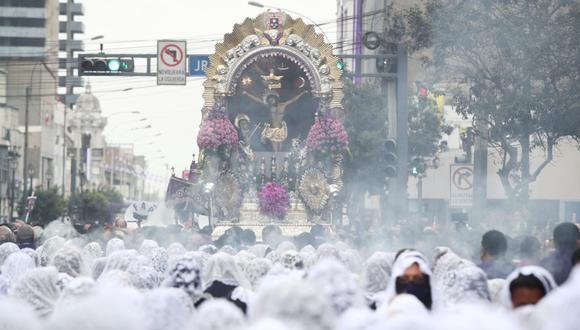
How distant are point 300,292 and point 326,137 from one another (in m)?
23.2

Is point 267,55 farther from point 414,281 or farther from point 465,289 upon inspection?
point 414,281

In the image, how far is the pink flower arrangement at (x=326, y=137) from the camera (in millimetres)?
30062

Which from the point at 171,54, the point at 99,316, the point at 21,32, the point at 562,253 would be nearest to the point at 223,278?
the point at 562,253

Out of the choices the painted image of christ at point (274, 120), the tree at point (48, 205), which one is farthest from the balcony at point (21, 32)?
the painted image of christ at point (274, 120)

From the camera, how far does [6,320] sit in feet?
22.6

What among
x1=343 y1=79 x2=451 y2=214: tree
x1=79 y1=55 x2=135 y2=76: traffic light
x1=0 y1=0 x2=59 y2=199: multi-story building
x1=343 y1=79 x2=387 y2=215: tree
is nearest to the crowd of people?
x1=79 y1=55 x2=135 y2=76: traffic light

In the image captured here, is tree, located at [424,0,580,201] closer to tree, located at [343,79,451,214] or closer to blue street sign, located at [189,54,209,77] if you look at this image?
blue street sign, located at [189,54,209,77]

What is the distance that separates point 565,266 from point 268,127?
19112 millimetres

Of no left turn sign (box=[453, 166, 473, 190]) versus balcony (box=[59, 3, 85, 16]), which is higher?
balcony (box=[59, 3, 85, 16])

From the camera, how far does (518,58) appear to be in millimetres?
29703

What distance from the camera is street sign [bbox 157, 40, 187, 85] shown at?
108ft

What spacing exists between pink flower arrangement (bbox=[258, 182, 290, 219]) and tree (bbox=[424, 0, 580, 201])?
404 centimetres

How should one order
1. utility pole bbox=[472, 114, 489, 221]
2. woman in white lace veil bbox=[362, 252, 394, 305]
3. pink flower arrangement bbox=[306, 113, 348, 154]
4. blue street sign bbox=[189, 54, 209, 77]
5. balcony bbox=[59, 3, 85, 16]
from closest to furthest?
woman in white lace veil bbox=[362, 252, 394, 305] → pink flower arrangement bbox=[306, 113, 348, 154] → utility pole bbox=[472, 114, 489, 221] → blue street sign bbox=[189, 54, 209, 77] → balcony bbox=[59, 3, 85, 16]

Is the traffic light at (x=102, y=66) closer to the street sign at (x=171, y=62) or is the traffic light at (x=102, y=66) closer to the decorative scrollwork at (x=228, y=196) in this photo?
the street sign at (x=171, y=62)
